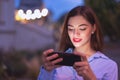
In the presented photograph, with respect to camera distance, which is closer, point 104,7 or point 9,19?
point 104,7

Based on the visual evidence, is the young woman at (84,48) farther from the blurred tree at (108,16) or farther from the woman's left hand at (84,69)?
the blurred tree at (108,16)

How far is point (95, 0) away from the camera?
16.0 m

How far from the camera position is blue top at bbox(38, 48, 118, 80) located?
3.08m

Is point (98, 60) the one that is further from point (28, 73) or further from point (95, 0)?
point (95, 0)

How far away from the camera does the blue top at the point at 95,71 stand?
308 centimetres

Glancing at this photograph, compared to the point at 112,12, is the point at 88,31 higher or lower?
higher

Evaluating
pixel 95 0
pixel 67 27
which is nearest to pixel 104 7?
pixel 95 0

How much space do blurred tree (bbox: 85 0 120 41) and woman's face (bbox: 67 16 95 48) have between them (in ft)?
40.3

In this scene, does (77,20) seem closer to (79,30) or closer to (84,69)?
(79,30)

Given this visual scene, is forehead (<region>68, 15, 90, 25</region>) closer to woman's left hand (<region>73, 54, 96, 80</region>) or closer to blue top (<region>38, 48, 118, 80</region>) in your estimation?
blue top (<region>38, 48, 118, 80</region>)

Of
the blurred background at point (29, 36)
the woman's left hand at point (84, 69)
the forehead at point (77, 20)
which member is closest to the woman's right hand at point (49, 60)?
the woman's left hand at point (84, 69)

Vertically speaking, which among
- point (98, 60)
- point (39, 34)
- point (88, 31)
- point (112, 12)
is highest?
point (88, 31)

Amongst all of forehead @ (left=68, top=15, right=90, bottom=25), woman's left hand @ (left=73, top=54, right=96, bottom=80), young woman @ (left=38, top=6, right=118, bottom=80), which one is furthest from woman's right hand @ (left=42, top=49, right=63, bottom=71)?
forehead @ (left=68, top=15, right=90, bottom=25)

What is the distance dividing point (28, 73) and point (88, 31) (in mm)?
12005
